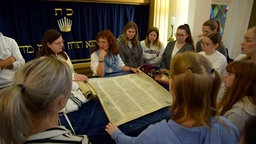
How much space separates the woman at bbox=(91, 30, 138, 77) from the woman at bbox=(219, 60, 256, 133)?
116cm

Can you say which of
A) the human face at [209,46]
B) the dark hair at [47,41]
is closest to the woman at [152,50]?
the human face at [209,46]

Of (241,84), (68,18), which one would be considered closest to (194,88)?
(241,84)

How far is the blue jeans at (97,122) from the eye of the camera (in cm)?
117

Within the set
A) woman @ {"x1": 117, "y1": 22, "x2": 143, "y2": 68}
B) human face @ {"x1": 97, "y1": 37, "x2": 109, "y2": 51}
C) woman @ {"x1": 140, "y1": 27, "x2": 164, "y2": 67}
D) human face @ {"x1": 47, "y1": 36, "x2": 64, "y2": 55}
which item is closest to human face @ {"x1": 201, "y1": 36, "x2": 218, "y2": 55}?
woman @ {"x1": 140, "y1": 27, "x2": 164, "y2": 67}

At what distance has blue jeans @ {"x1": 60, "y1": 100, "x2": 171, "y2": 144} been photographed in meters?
1.17

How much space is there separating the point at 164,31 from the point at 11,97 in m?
4.21

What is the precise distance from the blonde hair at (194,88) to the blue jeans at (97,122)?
467 mm

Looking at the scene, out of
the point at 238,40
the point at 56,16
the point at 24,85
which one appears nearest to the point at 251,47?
the point at 24,85

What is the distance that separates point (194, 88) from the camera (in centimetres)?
79

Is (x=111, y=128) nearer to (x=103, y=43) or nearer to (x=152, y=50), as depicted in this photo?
(x=103, y=43)

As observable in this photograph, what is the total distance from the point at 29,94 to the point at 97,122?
656mm

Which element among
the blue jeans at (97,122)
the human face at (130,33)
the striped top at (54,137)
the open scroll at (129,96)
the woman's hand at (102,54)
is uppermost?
the human face at (130,33)

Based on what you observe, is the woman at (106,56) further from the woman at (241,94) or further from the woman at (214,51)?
the woman at (241,94)

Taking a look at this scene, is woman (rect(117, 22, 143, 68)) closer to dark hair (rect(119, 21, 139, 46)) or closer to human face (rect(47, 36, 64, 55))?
dark hair (rect(119, 21, 139, 46))
